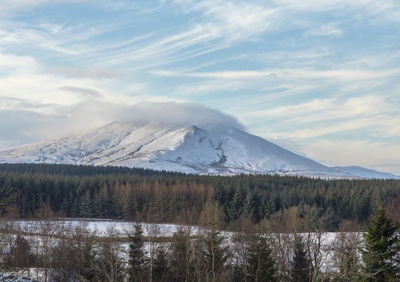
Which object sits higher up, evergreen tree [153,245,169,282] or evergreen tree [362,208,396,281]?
evergreen tree [362,208,396,281]

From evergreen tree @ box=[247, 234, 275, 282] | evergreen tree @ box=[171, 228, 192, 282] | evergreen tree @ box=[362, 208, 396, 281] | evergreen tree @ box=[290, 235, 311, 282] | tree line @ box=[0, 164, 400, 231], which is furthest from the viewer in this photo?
tree line @ box=[0, 164, 400, 231]

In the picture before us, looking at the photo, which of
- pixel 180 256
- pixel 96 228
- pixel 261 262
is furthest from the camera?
pixel 96 228

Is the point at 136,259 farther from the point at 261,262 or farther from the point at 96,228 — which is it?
the point at 96,228

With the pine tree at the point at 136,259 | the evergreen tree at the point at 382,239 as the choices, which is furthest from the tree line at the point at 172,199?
the evergreen tree at the point at 382,239

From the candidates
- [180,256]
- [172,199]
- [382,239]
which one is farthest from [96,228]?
[172,199]

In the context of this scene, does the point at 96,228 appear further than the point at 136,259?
Yes

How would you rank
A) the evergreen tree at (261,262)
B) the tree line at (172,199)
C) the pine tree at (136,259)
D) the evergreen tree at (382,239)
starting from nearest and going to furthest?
the evergreen tree at (382,239)
the pine tree at (136,259)
the evergreen tree at (261,262)
the tree line at (172,199)

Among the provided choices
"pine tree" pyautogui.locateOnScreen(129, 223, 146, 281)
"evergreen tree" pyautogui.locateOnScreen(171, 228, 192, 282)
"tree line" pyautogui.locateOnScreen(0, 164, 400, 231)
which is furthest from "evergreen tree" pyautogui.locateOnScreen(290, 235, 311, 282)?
"tree line" pyautogui.locateOnScreen(0, 164, 400, 231)

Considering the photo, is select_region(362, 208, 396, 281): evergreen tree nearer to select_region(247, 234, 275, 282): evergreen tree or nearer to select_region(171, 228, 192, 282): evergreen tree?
select_region(247, 234, 275, 282): evergreen tree

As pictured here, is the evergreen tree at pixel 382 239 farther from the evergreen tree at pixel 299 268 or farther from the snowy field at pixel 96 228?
the snowy field at pixel 96 228

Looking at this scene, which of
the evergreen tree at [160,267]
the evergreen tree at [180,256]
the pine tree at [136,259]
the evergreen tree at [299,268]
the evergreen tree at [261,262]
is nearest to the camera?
the pine tree at [136,259]

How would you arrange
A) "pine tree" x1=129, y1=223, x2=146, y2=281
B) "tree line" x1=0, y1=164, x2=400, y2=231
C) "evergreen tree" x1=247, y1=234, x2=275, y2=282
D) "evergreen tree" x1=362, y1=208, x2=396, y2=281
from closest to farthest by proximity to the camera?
"evergreen tree" x1=362, y1=208, x2=396, y2=281, "pine tree" x1=129, y1=223, x2=146, y2=281, "evergreen tree" x1=247, y1=234, x2=275, y2=282, "tree line" x1=0, y1=164, x2=400, y2=231

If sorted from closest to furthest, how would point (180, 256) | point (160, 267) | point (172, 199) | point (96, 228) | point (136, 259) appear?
point (136, 259), point (160, 267), point (180, 256), point (96, 228), point (172, 199)

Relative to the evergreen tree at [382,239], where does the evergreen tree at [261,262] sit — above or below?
below
